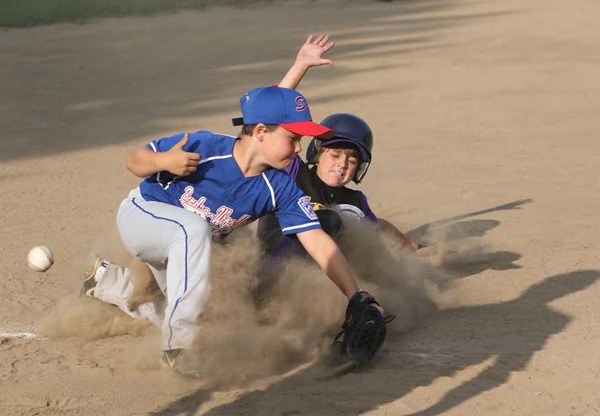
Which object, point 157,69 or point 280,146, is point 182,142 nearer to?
point 280,146

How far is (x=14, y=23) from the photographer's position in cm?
1585

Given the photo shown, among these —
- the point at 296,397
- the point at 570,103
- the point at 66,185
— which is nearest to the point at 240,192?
the point at 296,397

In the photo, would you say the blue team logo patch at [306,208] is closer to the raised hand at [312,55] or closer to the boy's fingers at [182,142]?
the boy's fingers at [182,142]

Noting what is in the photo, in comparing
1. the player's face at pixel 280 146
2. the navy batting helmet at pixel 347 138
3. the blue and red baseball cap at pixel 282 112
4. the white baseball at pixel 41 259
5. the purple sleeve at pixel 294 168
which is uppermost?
the blue and red baseball cap at pixel 282 112

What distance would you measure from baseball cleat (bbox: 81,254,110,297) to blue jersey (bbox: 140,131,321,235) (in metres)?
0.71

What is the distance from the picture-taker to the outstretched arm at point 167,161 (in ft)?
14.0

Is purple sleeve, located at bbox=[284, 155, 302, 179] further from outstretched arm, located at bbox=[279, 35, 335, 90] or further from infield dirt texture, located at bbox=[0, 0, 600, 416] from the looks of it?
infield dirt texture, located at bbox=[0, 0, 600, 416]

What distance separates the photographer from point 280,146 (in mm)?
4402

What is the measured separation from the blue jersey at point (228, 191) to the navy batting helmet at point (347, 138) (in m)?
0.98

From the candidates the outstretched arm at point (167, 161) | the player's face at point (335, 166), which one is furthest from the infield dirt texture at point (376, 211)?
the outstretched arm at point (167, 161)

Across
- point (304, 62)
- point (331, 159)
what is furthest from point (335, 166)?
point (304, 62)

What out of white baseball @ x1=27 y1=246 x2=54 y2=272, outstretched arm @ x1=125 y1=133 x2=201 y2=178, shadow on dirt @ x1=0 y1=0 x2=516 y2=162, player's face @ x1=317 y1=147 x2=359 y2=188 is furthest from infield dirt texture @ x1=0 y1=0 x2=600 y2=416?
outstretched arm @ x1=125 y1=133 x2=201 y2=178

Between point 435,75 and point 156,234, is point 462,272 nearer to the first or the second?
point 156,234

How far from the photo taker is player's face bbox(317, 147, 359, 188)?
5555 millimetres
